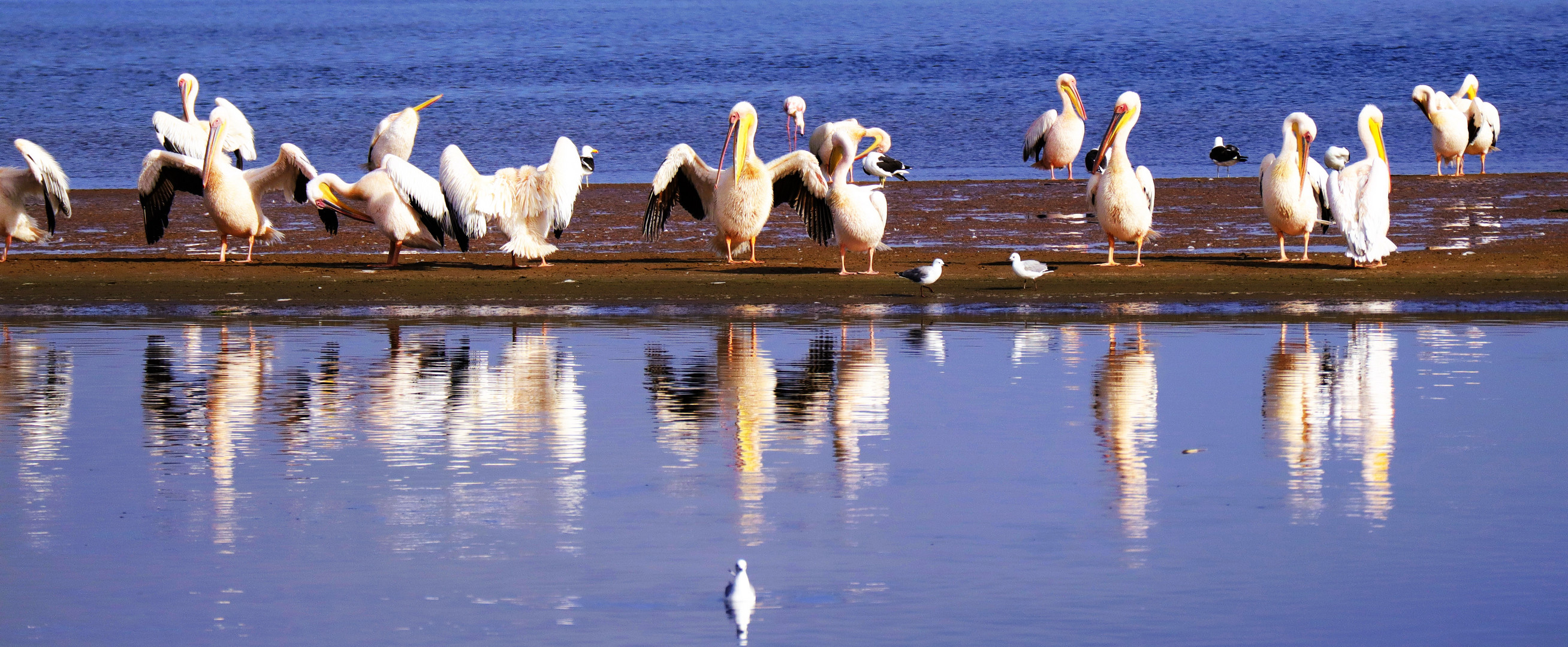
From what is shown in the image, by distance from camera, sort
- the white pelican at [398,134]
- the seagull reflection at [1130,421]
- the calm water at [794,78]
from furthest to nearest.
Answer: the calm water at [794,78]
the white pelican at [398,134]
the seagull reflection at [1130,421]

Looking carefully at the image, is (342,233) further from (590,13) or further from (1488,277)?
(590,13)

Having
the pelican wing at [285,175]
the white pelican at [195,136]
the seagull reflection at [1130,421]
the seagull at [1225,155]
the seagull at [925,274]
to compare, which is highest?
the white pelican at [195,136]

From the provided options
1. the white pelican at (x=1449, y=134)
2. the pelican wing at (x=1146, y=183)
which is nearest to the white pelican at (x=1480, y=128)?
the white pelican at (x=1449, y=134)

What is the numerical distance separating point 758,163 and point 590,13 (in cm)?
5371

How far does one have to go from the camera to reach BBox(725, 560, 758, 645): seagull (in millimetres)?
4621

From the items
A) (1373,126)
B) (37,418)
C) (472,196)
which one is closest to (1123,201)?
(1373,126)

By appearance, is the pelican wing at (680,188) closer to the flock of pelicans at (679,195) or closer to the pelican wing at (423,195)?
the flock of pelicans at (679,195)

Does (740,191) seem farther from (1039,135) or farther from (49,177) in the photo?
(1039,135)

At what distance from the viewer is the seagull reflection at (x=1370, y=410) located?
5934 mm

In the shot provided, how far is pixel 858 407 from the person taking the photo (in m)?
7.77

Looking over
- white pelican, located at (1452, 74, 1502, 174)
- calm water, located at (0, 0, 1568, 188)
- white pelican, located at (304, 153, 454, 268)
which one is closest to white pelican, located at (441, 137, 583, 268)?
white pelican, located at (304, 153, 454, 268)

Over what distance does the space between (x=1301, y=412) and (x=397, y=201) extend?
7640 millimetres

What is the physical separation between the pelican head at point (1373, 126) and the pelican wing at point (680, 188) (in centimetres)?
454

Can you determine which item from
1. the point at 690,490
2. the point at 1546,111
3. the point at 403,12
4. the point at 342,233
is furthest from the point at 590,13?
the point at 690,490
